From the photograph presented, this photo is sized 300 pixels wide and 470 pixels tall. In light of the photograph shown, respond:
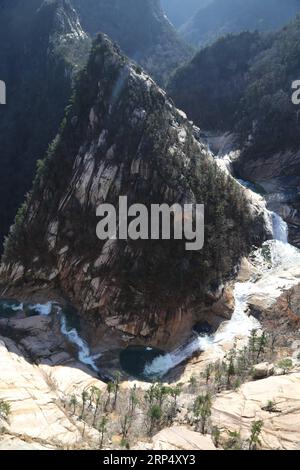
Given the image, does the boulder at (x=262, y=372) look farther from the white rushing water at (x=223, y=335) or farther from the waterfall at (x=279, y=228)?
the waterfall at (x=279, y=228)

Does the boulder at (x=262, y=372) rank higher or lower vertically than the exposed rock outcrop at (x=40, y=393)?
higher

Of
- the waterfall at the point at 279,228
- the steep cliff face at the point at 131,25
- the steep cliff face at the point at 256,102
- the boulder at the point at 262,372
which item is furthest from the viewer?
the steep cliff face at the point at 131,25

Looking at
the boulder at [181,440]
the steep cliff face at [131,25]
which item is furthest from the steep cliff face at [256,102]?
the boulder at [181,440]

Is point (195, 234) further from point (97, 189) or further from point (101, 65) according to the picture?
point (101, 65)
